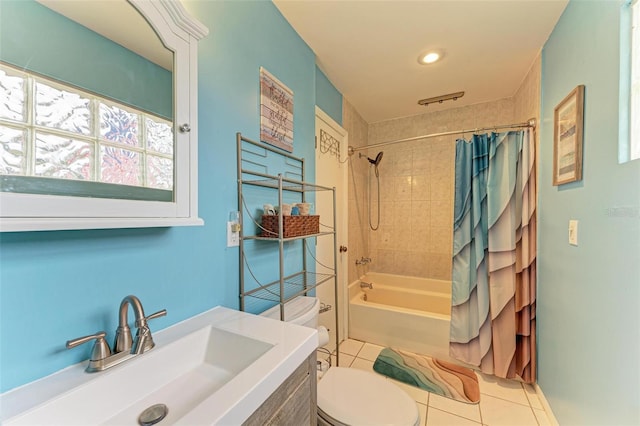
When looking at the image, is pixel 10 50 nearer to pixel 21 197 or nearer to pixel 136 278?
pixel 21 197

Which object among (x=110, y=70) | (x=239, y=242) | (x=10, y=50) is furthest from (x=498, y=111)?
(x=10, y=50)

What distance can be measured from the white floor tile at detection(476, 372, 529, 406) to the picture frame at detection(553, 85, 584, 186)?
4.86 feet

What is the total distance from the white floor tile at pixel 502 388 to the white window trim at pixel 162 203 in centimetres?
230

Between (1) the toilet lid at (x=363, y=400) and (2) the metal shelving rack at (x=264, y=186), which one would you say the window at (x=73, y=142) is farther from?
(1) the toilet lid at (x=363, y=400)

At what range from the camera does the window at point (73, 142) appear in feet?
1.67

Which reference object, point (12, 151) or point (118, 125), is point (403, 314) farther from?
point (12, 151)

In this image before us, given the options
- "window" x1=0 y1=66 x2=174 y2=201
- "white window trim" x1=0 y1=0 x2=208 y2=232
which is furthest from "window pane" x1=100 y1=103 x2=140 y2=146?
"white window trim" x1=0 y1=0 x2=208 y2=232

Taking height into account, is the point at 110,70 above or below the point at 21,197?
above

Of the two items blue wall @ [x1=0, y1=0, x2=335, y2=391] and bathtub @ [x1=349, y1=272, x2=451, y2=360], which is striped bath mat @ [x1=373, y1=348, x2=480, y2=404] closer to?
bathtub @ [x1=349, y1=272, x2=451, y2=360]

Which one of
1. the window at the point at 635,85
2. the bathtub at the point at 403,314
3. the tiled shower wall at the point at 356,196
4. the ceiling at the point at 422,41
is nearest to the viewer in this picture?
the window at the point at 635,85

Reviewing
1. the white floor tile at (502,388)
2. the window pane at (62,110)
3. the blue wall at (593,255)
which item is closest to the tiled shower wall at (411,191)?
the white floor tile at (502,388)

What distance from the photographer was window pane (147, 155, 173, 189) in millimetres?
761

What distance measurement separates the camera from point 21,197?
1.62 ft

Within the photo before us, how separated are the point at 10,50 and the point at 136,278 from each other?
0.61 meters
